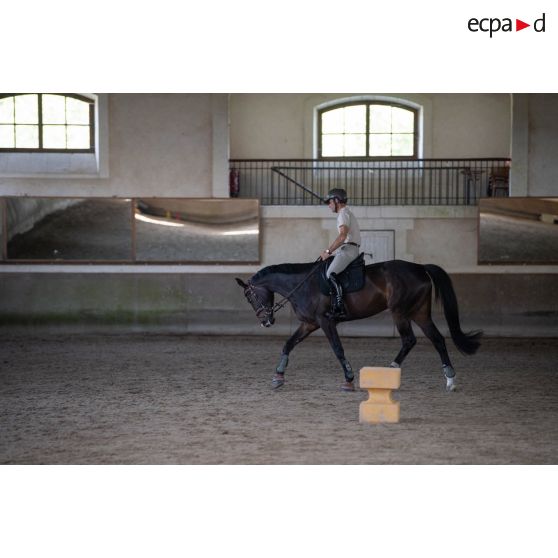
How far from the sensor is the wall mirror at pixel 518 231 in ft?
49.1

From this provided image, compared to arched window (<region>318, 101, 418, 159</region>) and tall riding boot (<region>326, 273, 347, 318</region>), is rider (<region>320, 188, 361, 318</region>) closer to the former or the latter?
tall riding boot (<region>326, 273, 347, 318</region>)

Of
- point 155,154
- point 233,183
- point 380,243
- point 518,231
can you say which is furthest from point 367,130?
point 155,154

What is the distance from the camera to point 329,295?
377 inches

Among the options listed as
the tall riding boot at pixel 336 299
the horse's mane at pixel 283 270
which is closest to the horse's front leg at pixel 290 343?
the tall riding boot at pixel 336 299

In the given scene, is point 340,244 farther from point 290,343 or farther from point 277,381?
point 277,381

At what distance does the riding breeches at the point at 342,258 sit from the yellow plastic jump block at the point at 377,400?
6.50 feet

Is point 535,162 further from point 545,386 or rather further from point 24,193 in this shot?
point 24,193

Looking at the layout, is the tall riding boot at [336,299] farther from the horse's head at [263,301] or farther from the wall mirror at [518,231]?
the wall mirror at [518,231]

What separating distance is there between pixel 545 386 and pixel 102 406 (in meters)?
4.67

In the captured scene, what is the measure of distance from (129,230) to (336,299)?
21.5 ft

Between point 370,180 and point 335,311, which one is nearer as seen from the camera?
point 335,311

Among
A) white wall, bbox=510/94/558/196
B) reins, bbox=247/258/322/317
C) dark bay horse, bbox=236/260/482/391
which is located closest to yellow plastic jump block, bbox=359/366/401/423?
dark bay horse, bbox=236/260/482/391

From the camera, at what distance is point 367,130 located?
54.7 feet
